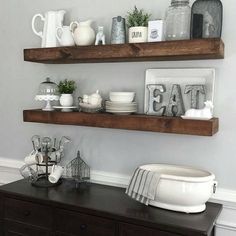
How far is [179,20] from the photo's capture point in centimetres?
166

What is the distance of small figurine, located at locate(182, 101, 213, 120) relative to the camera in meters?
1.58

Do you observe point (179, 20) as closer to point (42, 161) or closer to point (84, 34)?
point (84, 34)

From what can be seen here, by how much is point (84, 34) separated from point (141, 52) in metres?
0.42

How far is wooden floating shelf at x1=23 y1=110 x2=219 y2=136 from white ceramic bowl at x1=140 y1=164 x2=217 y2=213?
0.78ft

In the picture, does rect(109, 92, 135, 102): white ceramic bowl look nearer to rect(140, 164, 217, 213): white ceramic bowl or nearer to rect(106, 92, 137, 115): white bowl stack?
rect(106, 92, 137, 115): white bowl stack

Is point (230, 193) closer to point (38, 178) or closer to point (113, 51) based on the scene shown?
point (113, 51)

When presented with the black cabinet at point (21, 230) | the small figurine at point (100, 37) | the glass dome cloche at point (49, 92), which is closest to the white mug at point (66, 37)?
the small figurine at point (100, 37)

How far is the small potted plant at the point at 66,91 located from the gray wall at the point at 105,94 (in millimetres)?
82

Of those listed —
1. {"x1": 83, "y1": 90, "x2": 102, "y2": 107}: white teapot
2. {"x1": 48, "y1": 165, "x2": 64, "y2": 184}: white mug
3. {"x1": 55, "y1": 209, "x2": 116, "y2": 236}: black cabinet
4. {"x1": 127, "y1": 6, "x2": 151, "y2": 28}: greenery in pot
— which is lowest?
{"x1": 55, "y1": 209, "x2": 116, "y2": 236}: black cabinet

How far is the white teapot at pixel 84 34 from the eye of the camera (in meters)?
1.86

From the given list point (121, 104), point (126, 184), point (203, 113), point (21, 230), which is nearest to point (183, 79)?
point (203, 113)

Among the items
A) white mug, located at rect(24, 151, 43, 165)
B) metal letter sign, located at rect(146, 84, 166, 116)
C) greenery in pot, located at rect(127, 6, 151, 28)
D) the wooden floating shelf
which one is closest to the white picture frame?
metal letter sign, located at rect(146, 84, 166, 116)

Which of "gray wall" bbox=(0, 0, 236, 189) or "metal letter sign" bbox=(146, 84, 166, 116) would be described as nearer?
"gray wall" bbox=(0, 0, 236, 189)

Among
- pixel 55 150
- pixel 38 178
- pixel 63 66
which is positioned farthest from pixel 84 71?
pixel 38 178
